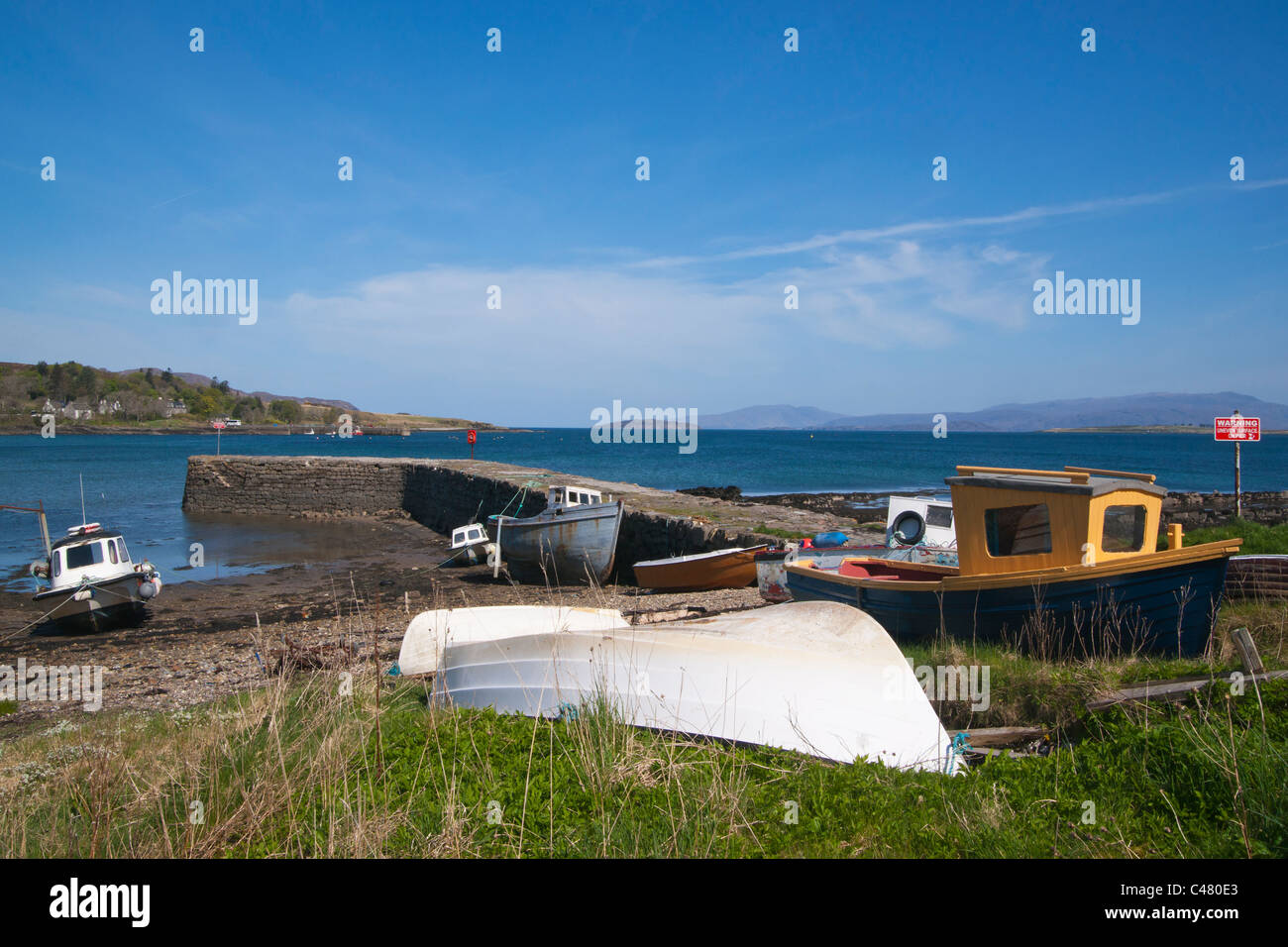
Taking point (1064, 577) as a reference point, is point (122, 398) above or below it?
above

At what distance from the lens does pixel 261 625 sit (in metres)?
13.3

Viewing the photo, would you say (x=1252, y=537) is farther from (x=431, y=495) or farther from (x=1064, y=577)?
(x=431, y=495)

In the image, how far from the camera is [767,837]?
355cm

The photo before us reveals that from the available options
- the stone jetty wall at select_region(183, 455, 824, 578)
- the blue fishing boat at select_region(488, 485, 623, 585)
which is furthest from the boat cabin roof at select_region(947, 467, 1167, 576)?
the blue fishing boat at select_region(488, 485, 623, 585)

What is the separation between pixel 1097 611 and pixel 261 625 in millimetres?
12659

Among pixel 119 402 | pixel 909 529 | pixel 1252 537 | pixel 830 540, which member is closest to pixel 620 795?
pixel 830 540

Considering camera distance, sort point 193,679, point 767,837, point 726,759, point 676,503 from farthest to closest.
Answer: point 676,503
point 193,679
point 726,759
point 767,837

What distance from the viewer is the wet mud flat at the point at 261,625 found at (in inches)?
342

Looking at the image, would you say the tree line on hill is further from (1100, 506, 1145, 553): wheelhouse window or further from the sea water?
(1100, 506, 1145, 553): wheelhouse window

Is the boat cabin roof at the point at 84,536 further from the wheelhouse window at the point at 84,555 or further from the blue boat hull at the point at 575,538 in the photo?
the blue boat hull at the point at 575,538

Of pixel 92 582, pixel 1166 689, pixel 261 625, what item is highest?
pixel 1166 689
